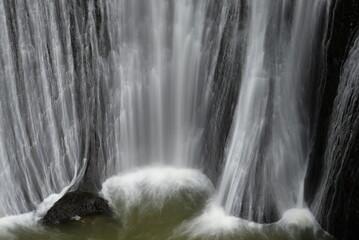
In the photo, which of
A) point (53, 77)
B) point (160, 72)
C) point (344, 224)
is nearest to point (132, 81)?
point (160, 72)

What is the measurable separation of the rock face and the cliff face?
312cm

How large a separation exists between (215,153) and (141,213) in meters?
1.47

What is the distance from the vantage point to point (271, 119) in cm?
736

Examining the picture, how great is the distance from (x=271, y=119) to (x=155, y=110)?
186cm

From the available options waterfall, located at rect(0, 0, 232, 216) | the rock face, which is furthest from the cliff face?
the rock face

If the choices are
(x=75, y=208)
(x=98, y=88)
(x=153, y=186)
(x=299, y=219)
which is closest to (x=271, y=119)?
(x=299, y=219)

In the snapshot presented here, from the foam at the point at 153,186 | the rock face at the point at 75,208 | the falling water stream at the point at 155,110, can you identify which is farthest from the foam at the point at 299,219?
the rock face at the point at 75,208

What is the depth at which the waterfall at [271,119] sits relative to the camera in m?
7.00

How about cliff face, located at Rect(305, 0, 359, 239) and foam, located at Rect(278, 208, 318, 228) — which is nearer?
cliff face, located at Rect(305, 0, 359, 239)

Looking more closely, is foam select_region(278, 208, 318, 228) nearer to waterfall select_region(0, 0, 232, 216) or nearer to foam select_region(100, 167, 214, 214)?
foam select_region(100, 167, 214, 214)

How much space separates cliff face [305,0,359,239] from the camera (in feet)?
20.9

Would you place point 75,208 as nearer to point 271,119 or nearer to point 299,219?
point 271,119

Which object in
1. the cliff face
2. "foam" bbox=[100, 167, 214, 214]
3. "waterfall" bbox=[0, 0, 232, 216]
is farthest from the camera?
"foam" bbox=[100, 167, 214, 214]

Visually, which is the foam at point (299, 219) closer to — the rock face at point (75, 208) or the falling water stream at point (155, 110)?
the falling water stream at point (155, 110)
